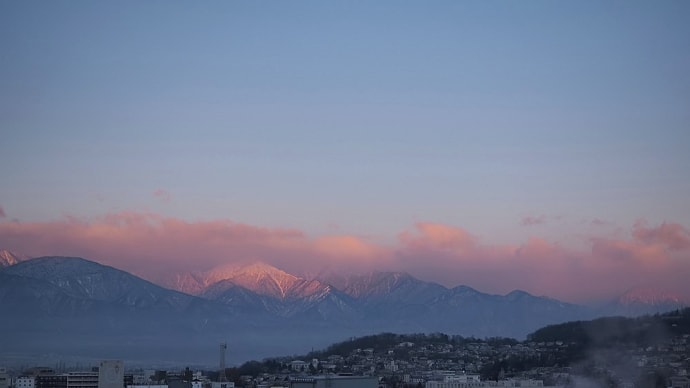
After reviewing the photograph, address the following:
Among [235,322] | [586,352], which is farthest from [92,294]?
[586,352]

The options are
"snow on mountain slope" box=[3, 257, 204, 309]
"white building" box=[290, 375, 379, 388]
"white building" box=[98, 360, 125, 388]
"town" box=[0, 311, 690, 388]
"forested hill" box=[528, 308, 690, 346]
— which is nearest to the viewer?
"white building" box=[290, 375, 379, 388]

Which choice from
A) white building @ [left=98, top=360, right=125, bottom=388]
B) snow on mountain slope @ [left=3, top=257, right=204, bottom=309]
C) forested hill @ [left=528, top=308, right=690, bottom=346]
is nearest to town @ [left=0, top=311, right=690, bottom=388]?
white building @ [left=98, top=360, right=125, bottom=388]

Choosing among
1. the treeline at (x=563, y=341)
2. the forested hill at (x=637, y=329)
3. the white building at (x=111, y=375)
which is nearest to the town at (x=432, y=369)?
the white building at (x=111, y=375)

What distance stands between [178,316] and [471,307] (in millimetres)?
54544

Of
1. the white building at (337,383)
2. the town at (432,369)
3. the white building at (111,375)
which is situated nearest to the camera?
the white building at (337,383)

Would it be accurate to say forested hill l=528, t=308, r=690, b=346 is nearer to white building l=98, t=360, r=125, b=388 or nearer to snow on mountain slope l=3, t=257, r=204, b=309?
white building l=98, t=360, r=125, b=388

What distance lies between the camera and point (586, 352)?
63.9 m

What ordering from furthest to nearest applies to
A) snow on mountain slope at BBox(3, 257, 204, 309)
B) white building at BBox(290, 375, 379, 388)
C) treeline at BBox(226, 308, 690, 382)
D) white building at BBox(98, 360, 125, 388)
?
snow on mountain slope at BBox(3, 257, 204, 309) < treeline at BBox(226, 308, 690, 382) < white building at BBox(98, 360, 125, 388) < white building at BBox(290, 375, 379, 388)

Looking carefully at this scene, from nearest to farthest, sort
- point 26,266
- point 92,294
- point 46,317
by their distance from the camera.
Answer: point 46,317
point 26,266
point 92,294

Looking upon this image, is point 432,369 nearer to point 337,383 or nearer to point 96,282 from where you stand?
point 337,383

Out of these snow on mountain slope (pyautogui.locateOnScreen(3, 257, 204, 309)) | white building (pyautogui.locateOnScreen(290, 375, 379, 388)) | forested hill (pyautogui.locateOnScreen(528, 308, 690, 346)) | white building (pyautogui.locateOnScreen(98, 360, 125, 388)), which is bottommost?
white building (pyautogui.locateOnScreen(290, 375, 379, 388))

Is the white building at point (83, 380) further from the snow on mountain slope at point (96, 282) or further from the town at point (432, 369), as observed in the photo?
the snow on mountain slope at point (96, 282)

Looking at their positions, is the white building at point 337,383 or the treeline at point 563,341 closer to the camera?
the white building at point 337,383

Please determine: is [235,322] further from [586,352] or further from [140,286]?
[586,352]
